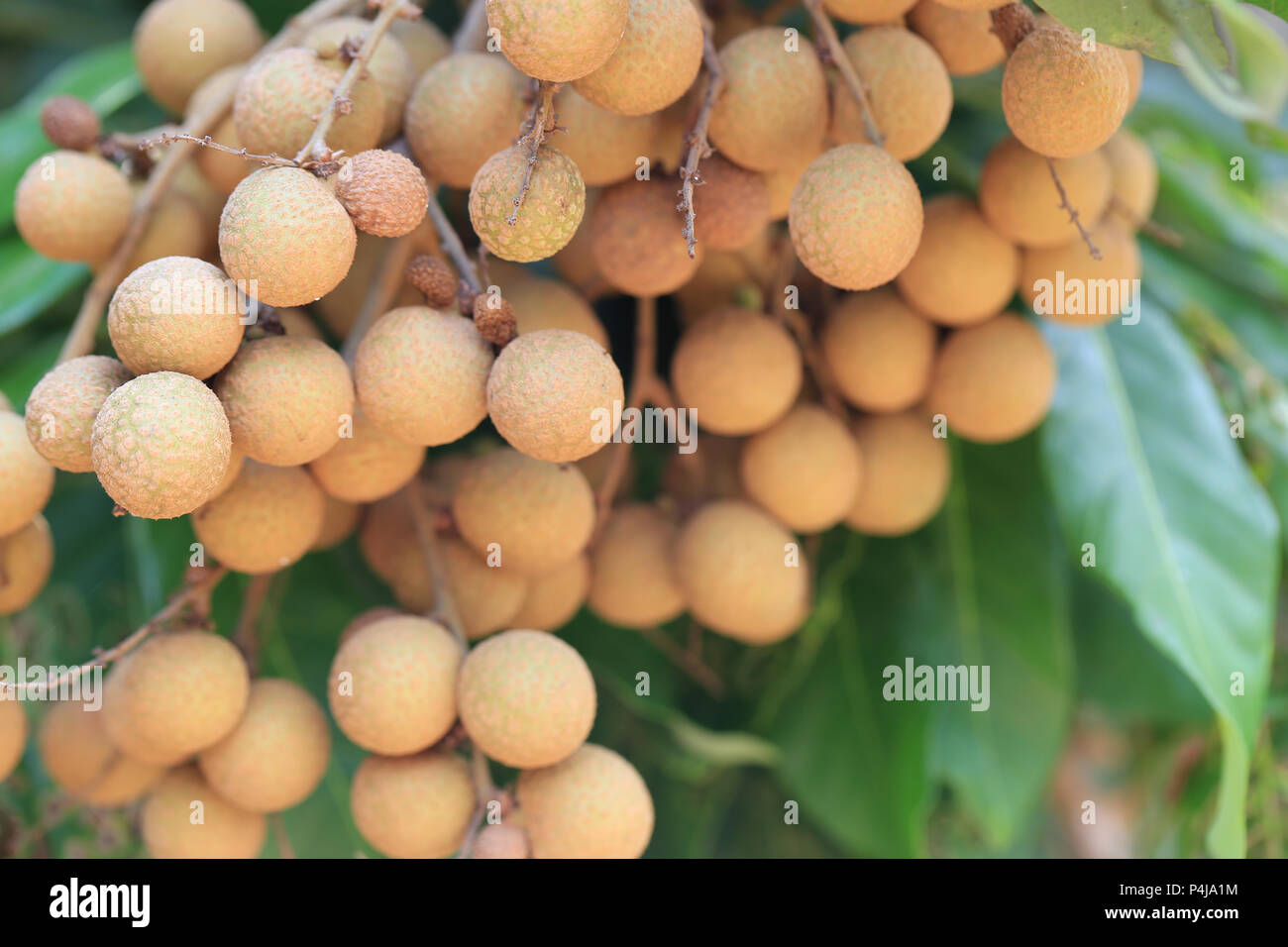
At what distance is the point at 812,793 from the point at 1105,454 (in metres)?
0.32

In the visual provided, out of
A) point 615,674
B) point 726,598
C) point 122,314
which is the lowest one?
point 615,674

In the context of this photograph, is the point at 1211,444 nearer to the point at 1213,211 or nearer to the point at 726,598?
the point at 1213,211

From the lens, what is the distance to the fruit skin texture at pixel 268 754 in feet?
1.67

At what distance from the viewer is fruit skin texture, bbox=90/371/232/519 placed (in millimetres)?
367

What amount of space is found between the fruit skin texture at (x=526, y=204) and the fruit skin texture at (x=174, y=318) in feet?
0.32

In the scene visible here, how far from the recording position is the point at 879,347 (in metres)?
0.62

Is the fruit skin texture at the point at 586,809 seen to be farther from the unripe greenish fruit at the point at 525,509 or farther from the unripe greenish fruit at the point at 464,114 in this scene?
the unripe greenish fruit at the point at 464,114

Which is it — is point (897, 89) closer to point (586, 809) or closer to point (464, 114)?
point (464, 114)

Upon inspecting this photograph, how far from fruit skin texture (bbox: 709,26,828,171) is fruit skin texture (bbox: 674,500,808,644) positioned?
Answer: 0.70ft

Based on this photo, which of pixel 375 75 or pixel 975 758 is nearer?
pixel 375 75

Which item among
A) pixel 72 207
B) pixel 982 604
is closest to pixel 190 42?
pixel 72 207

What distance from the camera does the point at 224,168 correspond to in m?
0.51

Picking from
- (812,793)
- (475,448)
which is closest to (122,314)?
(475,448)

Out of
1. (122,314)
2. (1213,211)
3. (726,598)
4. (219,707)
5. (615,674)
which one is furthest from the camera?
(1213,211)
